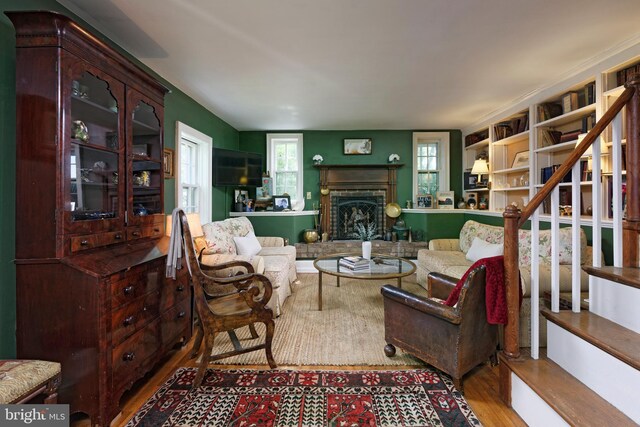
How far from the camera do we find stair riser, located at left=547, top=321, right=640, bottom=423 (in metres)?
1.25

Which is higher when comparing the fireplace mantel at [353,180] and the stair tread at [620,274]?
the fireplace mantel at [353,180]

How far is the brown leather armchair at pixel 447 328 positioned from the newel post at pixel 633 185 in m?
0.94

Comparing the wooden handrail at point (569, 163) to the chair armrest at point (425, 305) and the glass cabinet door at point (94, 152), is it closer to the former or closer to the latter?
the chair armrest at point (425, 305)

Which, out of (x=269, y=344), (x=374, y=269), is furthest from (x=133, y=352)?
(x=374, y=269)

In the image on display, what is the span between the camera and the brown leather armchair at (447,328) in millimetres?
1798

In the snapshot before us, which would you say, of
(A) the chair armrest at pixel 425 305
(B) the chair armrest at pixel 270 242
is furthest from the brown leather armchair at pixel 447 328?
(B) the chair armrest at pixel 270 242

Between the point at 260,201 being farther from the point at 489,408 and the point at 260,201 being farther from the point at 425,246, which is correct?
the point at 489,408

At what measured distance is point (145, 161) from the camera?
225 centimetres

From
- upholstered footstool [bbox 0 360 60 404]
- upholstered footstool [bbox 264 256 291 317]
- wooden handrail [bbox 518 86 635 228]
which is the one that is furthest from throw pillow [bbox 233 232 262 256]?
wooden handrail [bbox 518 86 635 228]

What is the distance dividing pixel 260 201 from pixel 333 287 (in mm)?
2103

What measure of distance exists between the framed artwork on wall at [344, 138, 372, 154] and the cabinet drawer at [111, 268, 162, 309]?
4183 mm

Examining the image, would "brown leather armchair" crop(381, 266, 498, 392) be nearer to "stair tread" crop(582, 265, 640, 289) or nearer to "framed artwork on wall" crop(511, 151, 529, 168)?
"stair tread" crop(582, 265, 640, 289)

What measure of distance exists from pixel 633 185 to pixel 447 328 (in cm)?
149

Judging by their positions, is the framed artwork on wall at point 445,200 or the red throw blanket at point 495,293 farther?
the framed artwork on wall at point 445,200
